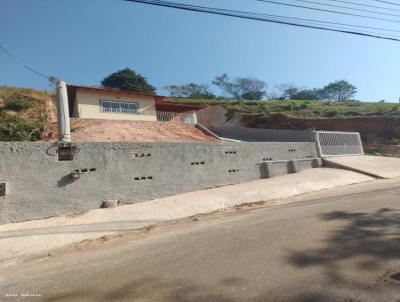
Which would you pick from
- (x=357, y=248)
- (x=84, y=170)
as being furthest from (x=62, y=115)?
(x=357, y=248)

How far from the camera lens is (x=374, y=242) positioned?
4133 millimetres

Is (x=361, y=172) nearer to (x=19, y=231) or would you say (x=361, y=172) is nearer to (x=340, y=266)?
(x=340, y=266)

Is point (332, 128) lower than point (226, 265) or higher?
higher

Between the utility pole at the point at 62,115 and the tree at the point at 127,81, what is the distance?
2799 centimetres

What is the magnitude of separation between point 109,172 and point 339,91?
227 ft

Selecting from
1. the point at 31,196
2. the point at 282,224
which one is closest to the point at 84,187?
the point at 31,196

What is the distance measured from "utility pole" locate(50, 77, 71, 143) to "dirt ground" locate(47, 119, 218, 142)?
1.92 meters

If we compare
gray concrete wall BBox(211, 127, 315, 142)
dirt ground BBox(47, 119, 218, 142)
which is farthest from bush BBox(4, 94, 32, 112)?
gray concrete wall BBox(211, 127, 315, 142)

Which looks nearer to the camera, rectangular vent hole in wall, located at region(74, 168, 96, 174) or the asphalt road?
the asphalt road

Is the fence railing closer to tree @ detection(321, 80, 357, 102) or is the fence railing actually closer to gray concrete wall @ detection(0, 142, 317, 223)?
gray concrete wall @ detection(0, 142, 317, 223)

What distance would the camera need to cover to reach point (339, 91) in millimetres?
66500

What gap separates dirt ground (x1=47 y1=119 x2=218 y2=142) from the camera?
40.8 ft

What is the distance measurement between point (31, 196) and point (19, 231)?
100 centimetres

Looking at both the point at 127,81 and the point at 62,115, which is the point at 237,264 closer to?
the point at 62,115
